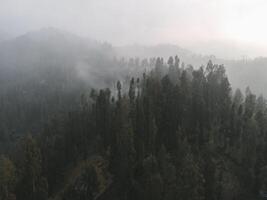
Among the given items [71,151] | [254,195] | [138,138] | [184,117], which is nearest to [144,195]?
[138,138]

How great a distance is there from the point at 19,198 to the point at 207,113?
6478cm

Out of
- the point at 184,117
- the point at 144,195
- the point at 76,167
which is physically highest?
the point at 184,117

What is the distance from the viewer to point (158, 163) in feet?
302

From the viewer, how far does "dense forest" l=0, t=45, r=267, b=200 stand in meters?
87.0

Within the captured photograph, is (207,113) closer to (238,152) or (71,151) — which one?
(238,152)

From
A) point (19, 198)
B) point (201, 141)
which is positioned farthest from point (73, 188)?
point (201, 141)

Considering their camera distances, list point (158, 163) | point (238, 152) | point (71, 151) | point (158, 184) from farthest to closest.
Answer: point (71, 151) → point (238, 152) → point (158, 163) → point (158, 184)

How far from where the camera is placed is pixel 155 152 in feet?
346

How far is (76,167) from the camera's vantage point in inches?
4803

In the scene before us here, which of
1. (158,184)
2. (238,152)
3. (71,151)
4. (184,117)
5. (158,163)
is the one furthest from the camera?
(71,151)

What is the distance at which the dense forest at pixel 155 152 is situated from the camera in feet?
285

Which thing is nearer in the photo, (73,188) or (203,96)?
(73,188)

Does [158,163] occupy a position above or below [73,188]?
above

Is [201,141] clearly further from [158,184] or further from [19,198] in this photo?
[19,198]
